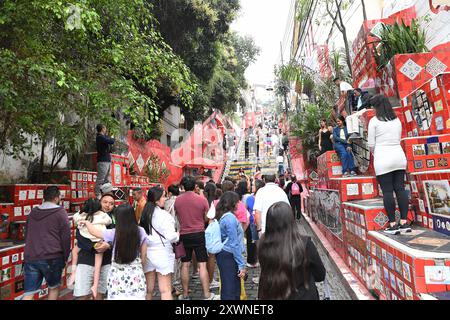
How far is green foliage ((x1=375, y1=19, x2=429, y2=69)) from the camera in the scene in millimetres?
6469

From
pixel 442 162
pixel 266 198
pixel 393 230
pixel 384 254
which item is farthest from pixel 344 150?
pixel 384 254

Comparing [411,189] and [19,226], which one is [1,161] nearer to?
[19,226]

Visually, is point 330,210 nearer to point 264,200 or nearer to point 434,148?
point 264,200

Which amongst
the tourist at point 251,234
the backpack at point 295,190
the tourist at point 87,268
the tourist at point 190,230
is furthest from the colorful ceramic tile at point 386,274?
the backpack at point 295,190

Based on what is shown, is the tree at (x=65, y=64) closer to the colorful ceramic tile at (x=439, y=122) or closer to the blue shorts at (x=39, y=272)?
the blue shorts at (x=39, y=272)

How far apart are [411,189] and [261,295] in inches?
126

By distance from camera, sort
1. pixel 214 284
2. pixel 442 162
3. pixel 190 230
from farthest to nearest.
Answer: pixel 214 284, pixel 190 230, pixel 442 162

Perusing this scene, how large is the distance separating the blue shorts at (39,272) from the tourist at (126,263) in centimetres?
110

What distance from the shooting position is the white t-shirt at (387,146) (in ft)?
13.0

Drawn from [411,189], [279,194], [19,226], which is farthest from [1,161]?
[411,189]

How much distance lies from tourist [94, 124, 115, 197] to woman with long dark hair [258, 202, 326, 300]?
19.4 ft

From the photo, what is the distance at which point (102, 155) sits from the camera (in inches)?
305

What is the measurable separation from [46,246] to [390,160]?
4.41 m

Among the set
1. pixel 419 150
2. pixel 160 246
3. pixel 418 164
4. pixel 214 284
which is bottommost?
pixel 214 284
